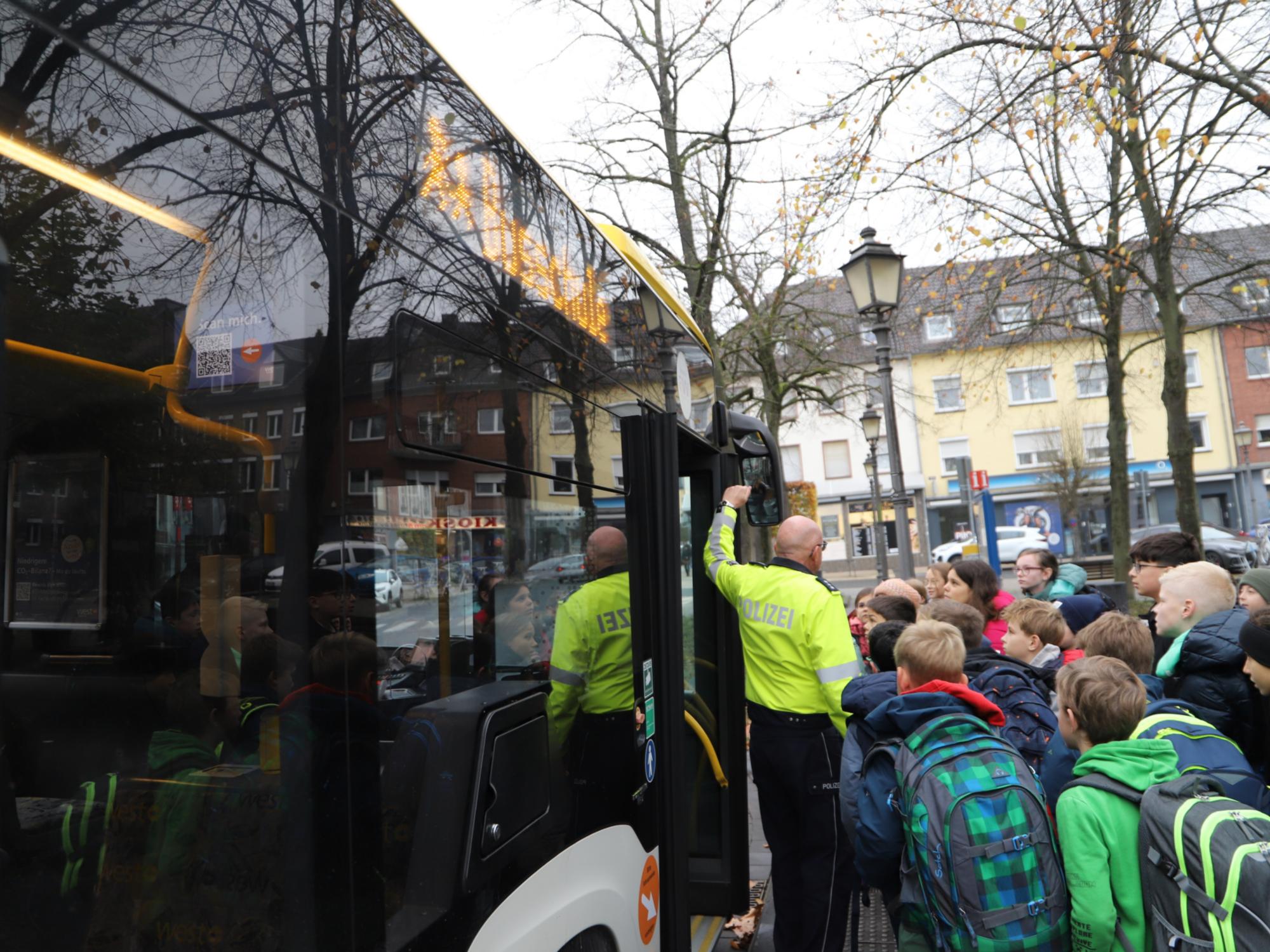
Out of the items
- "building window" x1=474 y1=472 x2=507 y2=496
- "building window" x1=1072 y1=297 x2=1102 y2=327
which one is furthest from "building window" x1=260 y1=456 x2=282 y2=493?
"building window" x1=1072 y1=297 x2=1102 y2=327

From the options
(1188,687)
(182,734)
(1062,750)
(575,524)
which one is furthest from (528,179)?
(1188,687)

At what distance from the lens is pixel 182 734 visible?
1399 mm

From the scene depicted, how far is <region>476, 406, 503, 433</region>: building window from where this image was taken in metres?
2.23

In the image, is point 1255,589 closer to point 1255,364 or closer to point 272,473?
point 272,473

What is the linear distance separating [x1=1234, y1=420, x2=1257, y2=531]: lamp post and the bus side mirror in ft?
133

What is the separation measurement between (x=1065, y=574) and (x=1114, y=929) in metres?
Answer: 5.62

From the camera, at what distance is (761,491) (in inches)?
205

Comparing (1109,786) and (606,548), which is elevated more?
(606,548)

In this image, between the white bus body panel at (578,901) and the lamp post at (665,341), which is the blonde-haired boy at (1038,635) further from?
the white bus body panel at (578,901)

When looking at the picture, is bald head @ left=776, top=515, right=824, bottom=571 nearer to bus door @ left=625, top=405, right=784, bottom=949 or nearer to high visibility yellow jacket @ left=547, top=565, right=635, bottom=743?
bus door @ left=625, top=405, right=784, bottom=949

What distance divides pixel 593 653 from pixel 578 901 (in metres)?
0.68

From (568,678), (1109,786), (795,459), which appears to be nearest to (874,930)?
(1109,786)

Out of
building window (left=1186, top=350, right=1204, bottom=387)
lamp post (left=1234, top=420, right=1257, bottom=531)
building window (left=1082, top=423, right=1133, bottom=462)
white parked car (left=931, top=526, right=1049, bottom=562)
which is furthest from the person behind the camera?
building window (left=1186, top=350, right=1204, bottom=387)

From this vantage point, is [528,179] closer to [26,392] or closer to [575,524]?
[575,524]
